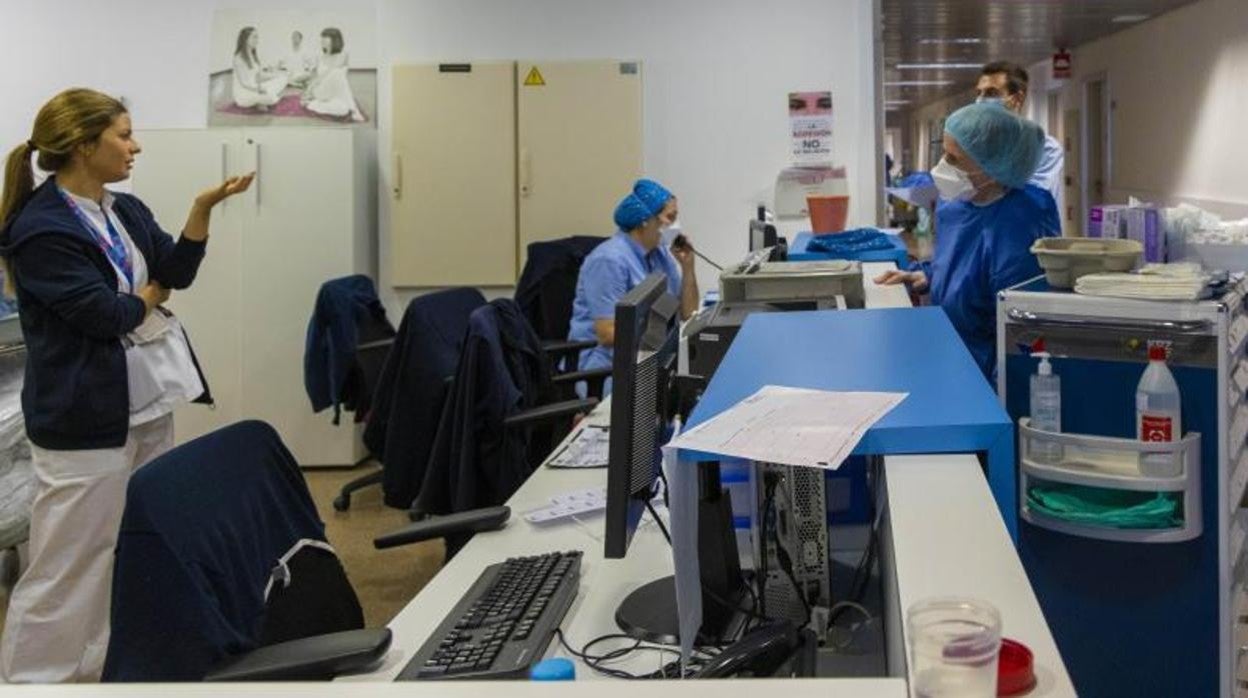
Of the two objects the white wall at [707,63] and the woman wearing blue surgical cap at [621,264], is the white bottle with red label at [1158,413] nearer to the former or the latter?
the woman wearing blue surgical cap at [621,264]

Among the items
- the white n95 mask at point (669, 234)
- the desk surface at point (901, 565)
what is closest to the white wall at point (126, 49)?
the white n95 mask at point (669, 234)

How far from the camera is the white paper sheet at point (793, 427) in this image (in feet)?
4.07

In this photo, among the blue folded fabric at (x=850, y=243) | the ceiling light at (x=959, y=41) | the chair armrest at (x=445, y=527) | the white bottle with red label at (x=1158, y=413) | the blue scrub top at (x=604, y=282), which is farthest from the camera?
the ceiling light at (x=959, y=41)

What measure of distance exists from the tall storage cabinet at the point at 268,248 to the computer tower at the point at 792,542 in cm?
397

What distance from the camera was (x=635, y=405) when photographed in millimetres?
1533

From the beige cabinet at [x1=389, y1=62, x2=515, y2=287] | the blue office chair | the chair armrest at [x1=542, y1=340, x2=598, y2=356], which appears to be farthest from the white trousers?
the beige cabinet at [x1=389, y1=62, x2=515, y2=287]

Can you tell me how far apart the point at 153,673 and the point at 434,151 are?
3.95 m

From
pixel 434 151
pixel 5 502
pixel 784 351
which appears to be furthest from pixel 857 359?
pixel 434 151

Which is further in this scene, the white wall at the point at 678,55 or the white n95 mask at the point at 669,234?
the white wall at the point at 678,55

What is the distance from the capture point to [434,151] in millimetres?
5340

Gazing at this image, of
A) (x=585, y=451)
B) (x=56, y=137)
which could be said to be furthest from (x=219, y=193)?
(x=585, y=451)

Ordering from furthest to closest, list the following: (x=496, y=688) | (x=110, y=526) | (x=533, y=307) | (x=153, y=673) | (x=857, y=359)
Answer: (x=533, y=307), (x=110, y=526), (x=857, y=359), (x=153, y=673), (x=496, y=688)

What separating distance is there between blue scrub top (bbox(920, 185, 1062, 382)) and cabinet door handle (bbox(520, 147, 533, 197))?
2523 millimetres

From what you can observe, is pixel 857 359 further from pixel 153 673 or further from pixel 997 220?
pixel 997 220
